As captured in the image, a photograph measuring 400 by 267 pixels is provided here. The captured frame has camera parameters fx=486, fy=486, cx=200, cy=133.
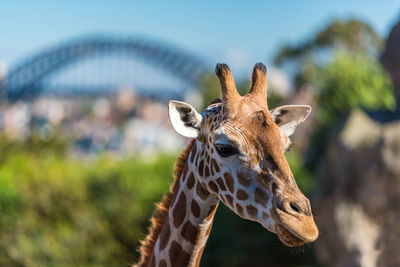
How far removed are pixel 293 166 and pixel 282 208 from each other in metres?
11.6

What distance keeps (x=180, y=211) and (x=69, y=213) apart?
307 inches

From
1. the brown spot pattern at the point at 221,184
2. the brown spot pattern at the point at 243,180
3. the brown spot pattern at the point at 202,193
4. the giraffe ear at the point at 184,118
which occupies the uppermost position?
the giraffe ear at the point at 184,118

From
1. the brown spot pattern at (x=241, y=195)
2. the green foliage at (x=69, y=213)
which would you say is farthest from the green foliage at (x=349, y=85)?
the brown spot pattern at (x=241, y=195)

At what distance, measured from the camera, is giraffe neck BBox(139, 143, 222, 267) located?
3367 millimetres

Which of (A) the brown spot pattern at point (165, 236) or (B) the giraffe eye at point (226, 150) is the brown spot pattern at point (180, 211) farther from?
(B) the giraffe eye at point (226, 150)

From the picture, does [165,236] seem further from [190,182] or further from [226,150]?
[226,150]

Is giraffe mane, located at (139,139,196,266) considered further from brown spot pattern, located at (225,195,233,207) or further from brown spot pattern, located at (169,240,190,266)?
brown spot pattern, located at (225,195,233,207)

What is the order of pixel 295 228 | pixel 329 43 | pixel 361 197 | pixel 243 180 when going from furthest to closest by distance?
pixel 329 43, pixel 361 197, pixel 243 180, pixel 295 228

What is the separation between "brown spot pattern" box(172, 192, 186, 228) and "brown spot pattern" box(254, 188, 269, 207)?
0.72m

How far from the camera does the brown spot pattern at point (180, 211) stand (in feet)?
11.3

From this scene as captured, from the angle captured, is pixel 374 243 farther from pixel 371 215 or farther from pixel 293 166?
pixel 293 166

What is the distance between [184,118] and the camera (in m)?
3.25

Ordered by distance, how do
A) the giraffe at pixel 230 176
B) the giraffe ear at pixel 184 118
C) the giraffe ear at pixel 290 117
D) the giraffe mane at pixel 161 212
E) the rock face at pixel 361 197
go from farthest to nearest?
the rock face at pixel 361 197
the giraffe mane at pixel 161 212
the giraffe ear at pixel 290 117
the giraffe ear at pixel 184 118
the giraffe at pixel 230 176

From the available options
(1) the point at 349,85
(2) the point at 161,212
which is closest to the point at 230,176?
(2) the point at 161,212
